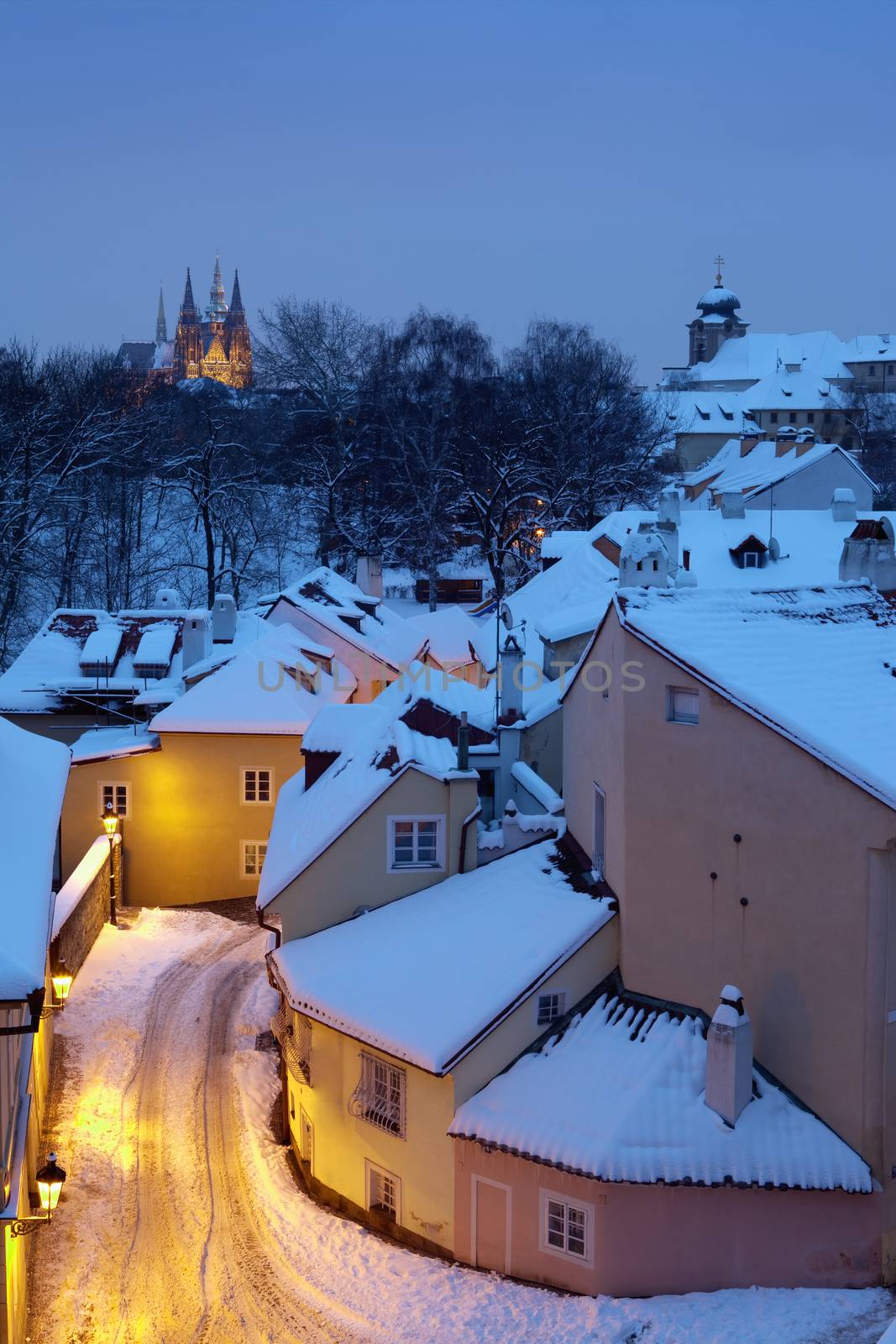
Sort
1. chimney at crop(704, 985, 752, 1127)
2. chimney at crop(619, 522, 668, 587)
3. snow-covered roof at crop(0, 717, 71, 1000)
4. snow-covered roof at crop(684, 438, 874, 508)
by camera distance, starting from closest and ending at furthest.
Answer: snow-covered roof at crop(0, 717, 71, 1000) → chimney at crop(704, 985, 752, 1127) → chimney at crop(619, 522, 668, 587) → snow-covered roof at crop(684, 438, 874, 508)

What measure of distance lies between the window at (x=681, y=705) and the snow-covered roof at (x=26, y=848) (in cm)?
716

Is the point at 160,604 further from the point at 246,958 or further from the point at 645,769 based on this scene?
the point at 645,769

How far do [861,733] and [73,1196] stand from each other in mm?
10837

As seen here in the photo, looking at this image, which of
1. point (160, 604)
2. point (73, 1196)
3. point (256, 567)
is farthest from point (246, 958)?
point (256, 567)

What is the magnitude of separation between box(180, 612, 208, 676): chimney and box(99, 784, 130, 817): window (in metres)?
4.97

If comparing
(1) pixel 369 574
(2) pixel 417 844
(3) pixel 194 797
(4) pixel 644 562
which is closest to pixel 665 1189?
(2) pixel 417 844

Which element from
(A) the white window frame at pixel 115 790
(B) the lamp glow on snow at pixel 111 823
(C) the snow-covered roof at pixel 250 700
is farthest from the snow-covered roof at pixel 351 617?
(B) the lamp glow on snow at pixel 111 823

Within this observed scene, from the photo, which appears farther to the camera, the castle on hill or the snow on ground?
the castle on hill

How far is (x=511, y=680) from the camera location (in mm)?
22750

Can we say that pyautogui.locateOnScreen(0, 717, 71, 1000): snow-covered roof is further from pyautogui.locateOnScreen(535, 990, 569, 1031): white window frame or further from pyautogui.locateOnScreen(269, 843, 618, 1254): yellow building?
pyautogui.locateOnScreen(535, 990, 569, 1031): white window frame

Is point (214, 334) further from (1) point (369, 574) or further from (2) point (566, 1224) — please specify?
(2) point (566, 1224)

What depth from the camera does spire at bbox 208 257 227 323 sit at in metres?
172

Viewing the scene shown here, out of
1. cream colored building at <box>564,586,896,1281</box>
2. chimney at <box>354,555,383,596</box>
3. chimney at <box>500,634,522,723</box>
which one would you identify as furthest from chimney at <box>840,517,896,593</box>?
chimney at <box>354,555,383,596</box>

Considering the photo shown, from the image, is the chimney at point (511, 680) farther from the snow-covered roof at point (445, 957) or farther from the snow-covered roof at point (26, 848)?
the snow-covered roof at point (26, 848)
